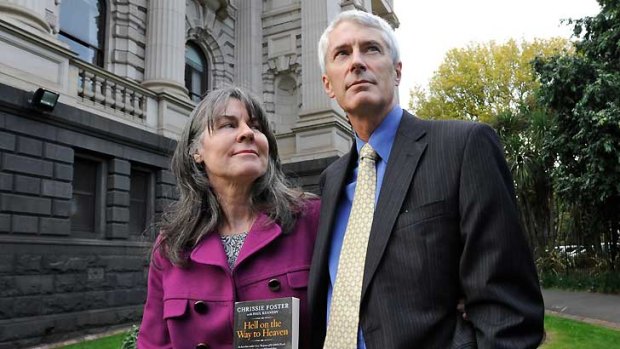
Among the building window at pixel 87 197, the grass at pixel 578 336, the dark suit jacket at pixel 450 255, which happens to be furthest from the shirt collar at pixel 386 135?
the building window at pixel 87 197

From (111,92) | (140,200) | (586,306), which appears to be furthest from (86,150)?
(586,306)

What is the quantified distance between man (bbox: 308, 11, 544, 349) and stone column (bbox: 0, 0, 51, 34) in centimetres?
919

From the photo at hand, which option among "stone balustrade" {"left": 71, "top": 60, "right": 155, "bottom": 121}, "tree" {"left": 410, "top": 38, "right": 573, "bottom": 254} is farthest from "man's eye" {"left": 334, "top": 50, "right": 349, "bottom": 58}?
"tree" {"left": 410, "top": 38, "right": 573, "bottom": 254}

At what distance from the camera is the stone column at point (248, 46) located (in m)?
19.6

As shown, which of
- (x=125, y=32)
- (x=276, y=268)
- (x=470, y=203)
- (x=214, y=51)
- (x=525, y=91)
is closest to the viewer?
(x=470, y=203)

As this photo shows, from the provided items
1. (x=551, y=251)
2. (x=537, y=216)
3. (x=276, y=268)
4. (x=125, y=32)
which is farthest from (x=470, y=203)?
(x=537, y=216)

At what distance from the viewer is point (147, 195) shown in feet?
41.0

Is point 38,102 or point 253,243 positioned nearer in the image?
point 253,243

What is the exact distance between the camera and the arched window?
17.3m

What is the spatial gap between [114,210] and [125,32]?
220 inches

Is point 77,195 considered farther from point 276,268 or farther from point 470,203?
point 470,203

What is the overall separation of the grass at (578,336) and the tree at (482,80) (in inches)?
877

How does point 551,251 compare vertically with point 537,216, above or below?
below

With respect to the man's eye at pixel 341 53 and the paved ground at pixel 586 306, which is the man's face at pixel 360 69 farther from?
the paved ground at pixel 586 306
